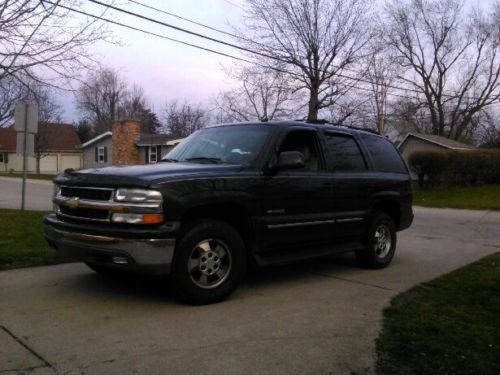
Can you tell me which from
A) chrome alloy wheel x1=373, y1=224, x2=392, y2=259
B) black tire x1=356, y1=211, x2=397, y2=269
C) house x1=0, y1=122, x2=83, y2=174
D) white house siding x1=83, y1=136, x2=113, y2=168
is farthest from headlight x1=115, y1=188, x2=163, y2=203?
house x1=0, y1=122, x2=83, y2=174

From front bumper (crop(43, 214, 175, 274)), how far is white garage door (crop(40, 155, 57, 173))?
6140cm

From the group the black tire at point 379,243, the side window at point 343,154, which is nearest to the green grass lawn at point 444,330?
the black tire at point 379,243

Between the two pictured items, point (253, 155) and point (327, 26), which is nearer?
point (253, 155)

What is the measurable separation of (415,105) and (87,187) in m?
49.7

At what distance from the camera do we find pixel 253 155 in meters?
6.21

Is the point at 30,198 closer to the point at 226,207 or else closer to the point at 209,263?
the point at 226,207

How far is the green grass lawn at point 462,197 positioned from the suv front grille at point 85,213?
1752 centimetres

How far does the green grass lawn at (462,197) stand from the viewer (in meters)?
21.1

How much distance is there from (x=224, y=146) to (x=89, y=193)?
1764mm

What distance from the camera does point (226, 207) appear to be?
5.81 metres

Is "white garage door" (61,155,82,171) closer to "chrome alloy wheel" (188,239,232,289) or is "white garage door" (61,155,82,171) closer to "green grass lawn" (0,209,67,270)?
"green grass lawn" (0,209,67,270)

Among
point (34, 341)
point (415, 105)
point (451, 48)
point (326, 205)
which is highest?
point (451, 48)

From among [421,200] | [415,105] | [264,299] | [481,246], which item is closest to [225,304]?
[264,299]

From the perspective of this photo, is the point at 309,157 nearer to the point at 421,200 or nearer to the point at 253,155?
the point at 253,155
